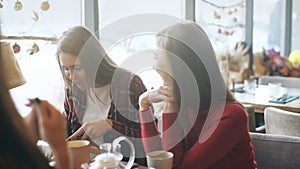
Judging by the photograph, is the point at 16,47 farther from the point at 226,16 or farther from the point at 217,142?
the point at 226,16

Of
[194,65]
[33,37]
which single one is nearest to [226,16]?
[33,37]

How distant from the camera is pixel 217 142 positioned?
1.77 meters

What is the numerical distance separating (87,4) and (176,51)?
61.1 inches

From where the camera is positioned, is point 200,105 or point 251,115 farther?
point 251,115

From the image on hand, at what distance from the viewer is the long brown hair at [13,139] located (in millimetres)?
595

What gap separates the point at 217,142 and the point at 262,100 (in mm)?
1725

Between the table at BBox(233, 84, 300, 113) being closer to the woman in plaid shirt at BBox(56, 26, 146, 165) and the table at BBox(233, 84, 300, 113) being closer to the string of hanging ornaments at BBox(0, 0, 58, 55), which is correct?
the woman in plaid shirt at BBox(56, 26, 146, 165)

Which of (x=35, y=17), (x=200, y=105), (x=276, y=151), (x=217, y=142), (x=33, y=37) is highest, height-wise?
(x=35, y=17)

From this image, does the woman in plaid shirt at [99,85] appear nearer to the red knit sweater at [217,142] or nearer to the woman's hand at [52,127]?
the red knit sweater at [217,142]

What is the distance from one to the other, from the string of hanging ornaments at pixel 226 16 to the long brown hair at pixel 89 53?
9.44 feet

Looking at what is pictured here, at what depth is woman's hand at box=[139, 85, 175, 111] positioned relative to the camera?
1917mm

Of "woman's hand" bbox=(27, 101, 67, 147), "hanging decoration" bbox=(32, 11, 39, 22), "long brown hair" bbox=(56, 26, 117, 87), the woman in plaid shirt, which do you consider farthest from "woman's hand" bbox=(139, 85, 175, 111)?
"woman's hand" bbox=(27, 101, 67, 147)

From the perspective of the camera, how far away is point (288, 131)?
2.65 meters

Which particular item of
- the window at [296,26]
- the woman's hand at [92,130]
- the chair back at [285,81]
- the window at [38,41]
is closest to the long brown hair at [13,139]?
the woman's hand at [92,130]
